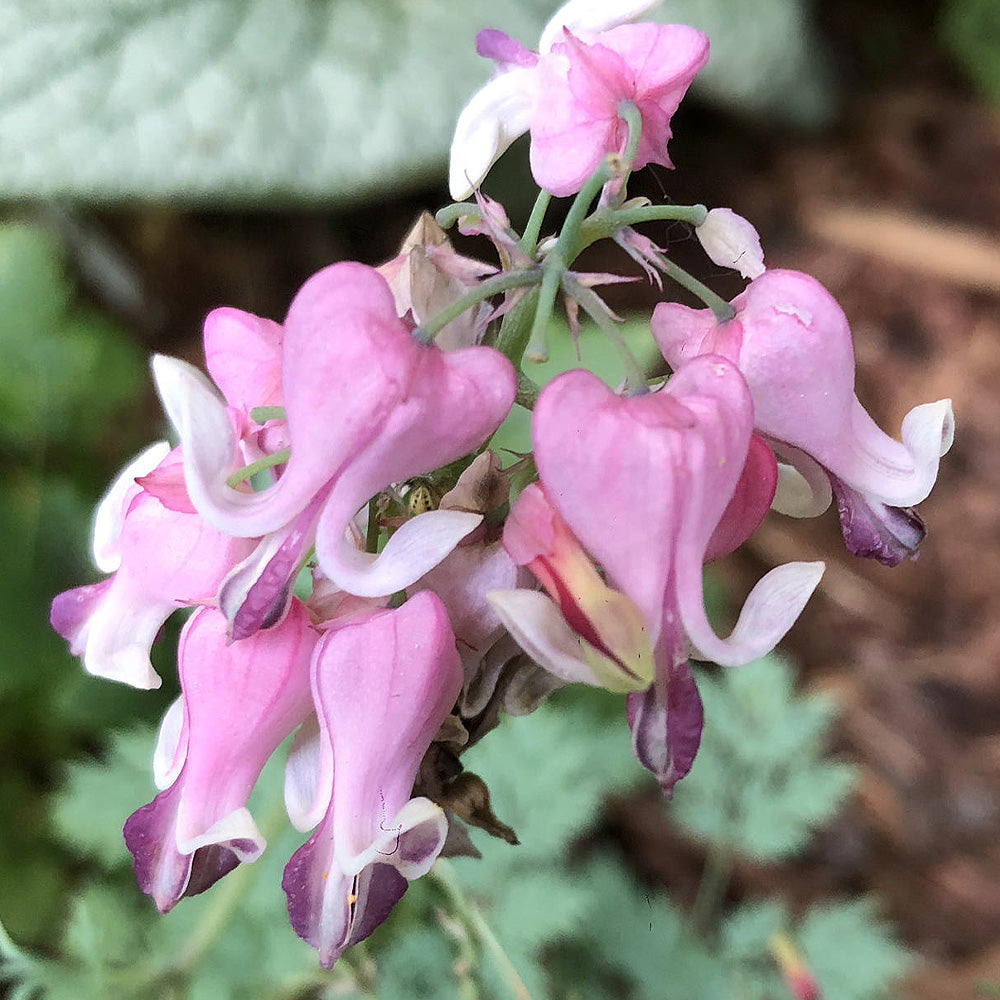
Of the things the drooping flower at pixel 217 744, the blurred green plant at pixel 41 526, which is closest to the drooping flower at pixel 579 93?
the drooping flower at pixel 217 744

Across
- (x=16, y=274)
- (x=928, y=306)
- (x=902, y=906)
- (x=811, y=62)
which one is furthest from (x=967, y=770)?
(x=16, y=274)

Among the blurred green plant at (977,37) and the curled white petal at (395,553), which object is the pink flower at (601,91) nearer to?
the curled white petal at (395,553)

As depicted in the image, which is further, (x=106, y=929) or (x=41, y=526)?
(x=41, y=526)

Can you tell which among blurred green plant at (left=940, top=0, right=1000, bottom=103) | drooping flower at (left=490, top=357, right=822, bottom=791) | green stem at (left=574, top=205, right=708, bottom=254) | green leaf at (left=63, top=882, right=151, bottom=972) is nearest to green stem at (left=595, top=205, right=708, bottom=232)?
green stem at (left=574, top=205, right=708, bottom=254)

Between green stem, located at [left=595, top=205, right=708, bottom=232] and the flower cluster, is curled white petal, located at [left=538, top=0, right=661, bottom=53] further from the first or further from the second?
green stem, located at [left=595, top=205, right=708, bottom=232]

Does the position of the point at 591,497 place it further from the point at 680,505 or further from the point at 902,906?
the point at 902,906

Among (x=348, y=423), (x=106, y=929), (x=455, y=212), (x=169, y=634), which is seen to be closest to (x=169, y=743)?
(x=348, y=423)

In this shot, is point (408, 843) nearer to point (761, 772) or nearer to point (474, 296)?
point (474, 296)
